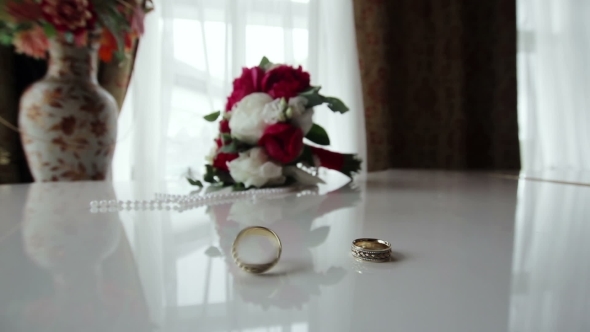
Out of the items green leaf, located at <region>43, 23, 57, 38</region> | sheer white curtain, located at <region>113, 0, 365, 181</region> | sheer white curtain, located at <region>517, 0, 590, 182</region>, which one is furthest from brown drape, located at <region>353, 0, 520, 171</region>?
green leaf, located at <region>43, 23, 57, 38</region>

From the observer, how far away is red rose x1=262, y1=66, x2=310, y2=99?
27.1 inches

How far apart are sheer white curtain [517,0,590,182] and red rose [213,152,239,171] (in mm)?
1602

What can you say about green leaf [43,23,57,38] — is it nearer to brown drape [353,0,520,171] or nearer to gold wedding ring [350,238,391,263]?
gold wedding ring [350,238,391,263]

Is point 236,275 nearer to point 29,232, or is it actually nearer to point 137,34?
point 29,232

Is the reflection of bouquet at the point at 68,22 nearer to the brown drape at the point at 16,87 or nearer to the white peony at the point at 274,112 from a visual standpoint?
the brown drape at the point at 16,87

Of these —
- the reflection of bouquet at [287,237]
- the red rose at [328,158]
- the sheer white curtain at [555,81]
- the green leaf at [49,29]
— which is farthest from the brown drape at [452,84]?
the green leaf at [49,29]

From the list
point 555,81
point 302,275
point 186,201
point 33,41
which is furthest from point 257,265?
point 555,81

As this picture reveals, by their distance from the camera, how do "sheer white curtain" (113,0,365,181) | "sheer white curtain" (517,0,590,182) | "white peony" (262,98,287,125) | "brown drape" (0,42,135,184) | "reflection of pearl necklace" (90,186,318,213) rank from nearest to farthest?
"reflection of pearl necklace" (90,186,318,213), "white peony" (262,98,287,125), "brown drape" (0,42,135,184), "sheer white curtain" (113,0,365,181), "sheer white curtain" (517,0,590,182)

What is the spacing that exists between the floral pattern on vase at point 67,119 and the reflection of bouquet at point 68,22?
0.04m

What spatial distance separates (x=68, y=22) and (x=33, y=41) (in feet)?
0.43

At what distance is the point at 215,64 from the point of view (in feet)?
4.42

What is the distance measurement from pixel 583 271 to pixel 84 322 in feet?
1.05

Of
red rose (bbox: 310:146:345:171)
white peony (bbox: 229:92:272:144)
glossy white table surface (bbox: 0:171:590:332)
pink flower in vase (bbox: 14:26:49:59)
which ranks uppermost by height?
pink flower in vase (bbox: 14:26:49:59)

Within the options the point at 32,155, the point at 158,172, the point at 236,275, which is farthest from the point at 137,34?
the point at 236,275
